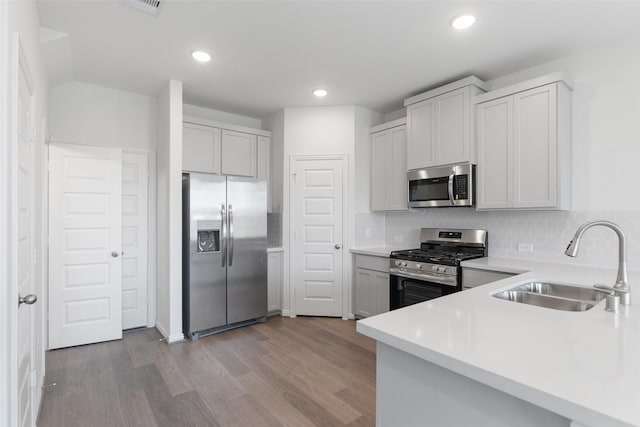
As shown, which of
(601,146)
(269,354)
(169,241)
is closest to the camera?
(601,146)

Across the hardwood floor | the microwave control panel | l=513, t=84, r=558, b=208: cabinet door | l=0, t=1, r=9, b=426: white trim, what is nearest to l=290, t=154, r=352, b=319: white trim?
the hardwood floor

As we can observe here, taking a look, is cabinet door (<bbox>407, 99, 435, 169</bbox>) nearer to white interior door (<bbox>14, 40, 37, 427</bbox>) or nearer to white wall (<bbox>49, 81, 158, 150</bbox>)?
white wall (<bbox>49, 81, 158, 150</bbox>)

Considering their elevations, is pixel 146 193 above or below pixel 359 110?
below

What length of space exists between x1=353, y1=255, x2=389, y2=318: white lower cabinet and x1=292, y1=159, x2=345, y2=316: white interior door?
Result: 236mm

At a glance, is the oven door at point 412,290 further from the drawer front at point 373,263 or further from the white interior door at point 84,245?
the white interior door at point 84,245

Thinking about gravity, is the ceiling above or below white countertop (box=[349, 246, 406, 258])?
above

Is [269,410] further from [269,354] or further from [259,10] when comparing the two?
[259,10]

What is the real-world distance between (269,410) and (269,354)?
0.85m

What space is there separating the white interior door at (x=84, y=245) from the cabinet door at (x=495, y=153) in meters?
3.66

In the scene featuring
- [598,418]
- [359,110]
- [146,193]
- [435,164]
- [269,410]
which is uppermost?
[359,110]

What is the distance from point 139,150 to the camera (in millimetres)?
3658

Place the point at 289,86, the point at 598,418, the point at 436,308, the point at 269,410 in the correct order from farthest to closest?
1. the point at 289,86
2. the point at 269,410
3. the point at 436,308
4. the point at 598,418

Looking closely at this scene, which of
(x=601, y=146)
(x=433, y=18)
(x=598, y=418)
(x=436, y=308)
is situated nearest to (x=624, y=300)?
(x=436, y=308)

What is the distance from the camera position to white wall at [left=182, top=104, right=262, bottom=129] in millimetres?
4105
